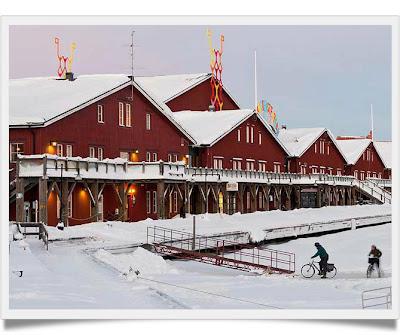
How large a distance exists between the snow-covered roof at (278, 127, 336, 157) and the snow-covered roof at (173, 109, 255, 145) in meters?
7.76

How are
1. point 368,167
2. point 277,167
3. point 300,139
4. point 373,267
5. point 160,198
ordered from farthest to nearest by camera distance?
point 300,139 → point 368,167 → point 277,167 → point 160,198 → point 373,267

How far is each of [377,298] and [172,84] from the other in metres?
44.8

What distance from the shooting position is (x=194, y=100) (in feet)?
222

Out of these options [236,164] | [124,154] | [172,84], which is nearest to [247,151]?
[236,164]

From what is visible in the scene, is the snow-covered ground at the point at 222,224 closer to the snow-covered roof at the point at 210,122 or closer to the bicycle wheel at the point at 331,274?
the snow-covered roof at the point at 210,122

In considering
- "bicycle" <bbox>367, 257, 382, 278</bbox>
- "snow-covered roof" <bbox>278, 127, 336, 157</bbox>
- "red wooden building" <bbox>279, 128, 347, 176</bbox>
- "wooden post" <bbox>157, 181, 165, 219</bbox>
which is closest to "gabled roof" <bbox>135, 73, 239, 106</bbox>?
"snow-covered roof" <bbox>278, 127, 336, 157</bbox>

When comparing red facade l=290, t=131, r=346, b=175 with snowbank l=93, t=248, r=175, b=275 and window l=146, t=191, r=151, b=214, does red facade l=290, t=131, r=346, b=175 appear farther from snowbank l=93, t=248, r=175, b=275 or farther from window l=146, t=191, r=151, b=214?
snowbank l=93, t=248, r=175, b=275

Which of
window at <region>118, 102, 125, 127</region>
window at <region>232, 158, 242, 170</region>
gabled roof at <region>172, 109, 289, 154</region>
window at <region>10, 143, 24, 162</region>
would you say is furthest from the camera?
window at <region>232, 158, 242, 170</region>

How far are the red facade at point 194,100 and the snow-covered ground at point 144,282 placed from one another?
2840 cm

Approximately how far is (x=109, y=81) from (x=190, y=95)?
73.3 feet

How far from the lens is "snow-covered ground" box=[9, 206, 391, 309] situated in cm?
2492

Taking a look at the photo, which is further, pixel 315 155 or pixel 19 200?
pixel 315 155

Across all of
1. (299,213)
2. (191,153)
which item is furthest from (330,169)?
(191,153)

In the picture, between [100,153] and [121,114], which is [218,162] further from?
[100,153]
